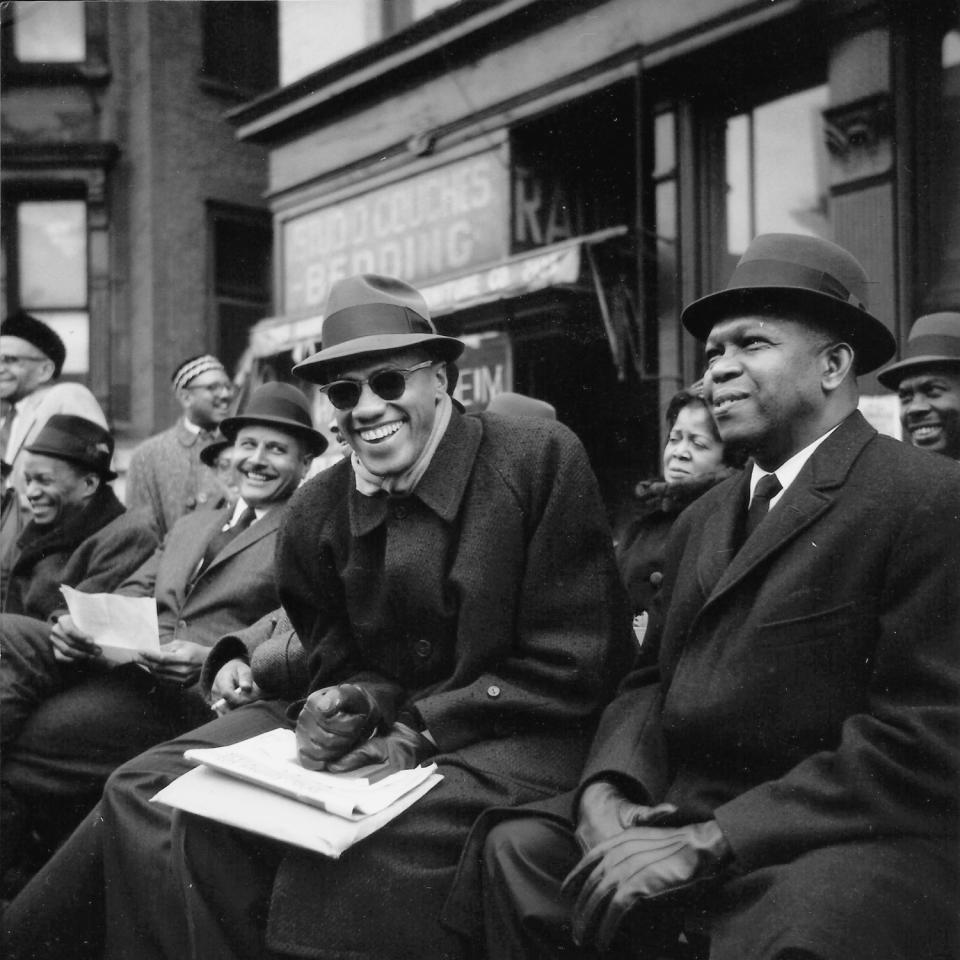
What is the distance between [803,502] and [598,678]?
2.69 feet

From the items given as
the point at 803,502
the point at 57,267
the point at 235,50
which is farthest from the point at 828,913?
the point at 57,267

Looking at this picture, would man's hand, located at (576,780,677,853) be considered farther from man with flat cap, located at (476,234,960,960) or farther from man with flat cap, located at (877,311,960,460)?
man with flat cap, located at (877,311,960,460)

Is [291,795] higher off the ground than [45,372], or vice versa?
[45,372]

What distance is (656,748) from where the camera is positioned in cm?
292

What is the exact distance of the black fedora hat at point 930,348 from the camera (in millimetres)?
4059

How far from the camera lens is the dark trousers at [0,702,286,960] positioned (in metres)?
3.38

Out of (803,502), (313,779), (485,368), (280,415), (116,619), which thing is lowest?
(313,779)

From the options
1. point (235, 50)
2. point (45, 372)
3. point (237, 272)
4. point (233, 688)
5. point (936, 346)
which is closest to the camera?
point (233, 688)

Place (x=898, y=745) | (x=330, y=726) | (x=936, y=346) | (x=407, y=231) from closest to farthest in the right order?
(x=898, y=745)
(x=330, y=726)
(x=936, y=346)
(x=407, y=231)

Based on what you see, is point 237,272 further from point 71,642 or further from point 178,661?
point 178,661

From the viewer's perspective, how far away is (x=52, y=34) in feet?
46.2

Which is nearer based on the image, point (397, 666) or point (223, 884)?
point (223, 884)

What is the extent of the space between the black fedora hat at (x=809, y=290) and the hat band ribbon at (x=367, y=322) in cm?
93

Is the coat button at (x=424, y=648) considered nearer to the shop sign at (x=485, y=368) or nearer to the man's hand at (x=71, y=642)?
the man's hand at (x=71, y=642)
